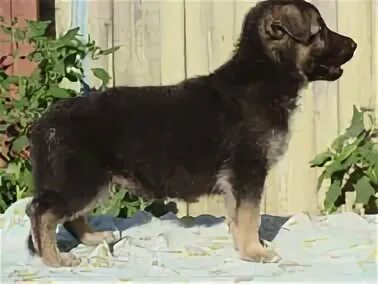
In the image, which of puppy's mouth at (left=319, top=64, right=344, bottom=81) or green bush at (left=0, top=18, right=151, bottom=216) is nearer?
puppy's mouth at (left=319, top=64, right=344, bottom=81)

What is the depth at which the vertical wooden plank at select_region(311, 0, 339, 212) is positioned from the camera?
2.79 metres

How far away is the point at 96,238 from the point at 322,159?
0.84 metres

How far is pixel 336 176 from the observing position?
2.95 meters

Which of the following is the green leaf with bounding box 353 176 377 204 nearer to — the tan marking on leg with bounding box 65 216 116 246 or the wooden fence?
the wooden fence

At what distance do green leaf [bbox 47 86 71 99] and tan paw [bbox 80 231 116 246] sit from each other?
0.47m

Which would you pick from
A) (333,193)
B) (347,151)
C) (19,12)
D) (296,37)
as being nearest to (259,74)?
(296,37)

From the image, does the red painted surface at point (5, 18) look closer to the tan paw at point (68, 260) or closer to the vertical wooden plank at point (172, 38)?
the vertical wooden plank at point (172, 38)

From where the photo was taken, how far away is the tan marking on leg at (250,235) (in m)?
2.50

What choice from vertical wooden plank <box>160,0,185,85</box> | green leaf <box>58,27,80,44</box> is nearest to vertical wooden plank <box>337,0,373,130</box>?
vertical wooden plank <box>160,0,185,85</box>

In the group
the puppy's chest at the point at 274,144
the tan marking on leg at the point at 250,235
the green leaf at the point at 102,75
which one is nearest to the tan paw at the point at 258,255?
the tan marking on leg at the point at 250,235

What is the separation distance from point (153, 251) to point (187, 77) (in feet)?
1.93

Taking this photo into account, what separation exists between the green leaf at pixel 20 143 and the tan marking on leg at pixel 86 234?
372mm

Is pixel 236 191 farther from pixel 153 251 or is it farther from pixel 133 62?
pixel 133 62

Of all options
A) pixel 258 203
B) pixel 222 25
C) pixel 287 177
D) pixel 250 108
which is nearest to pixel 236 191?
pixel 258 203
